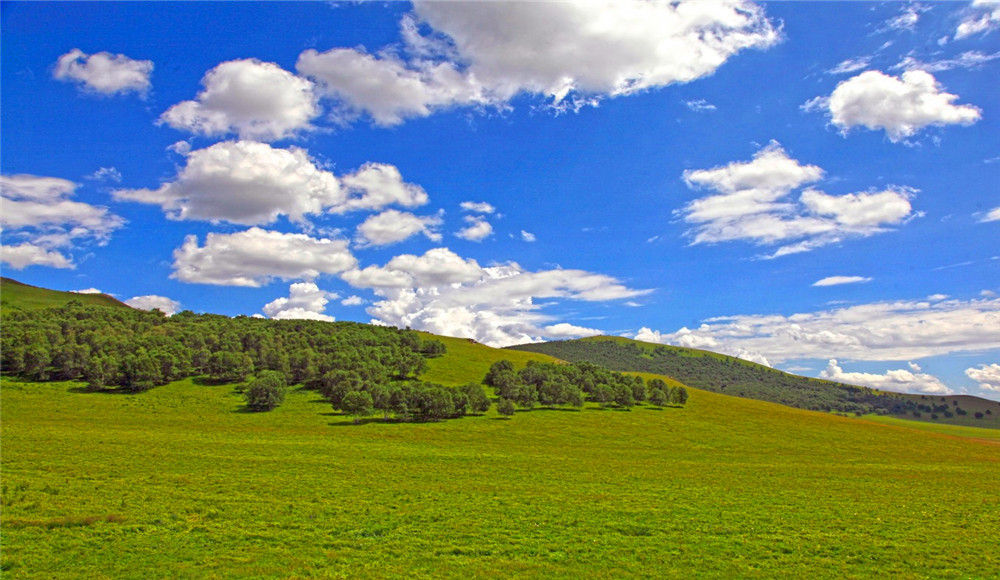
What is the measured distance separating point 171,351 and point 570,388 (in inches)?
4727

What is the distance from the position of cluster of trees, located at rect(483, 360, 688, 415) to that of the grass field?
46692mm

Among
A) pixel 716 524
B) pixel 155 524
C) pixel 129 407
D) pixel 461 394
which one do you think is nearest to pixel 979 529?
pixel 716 524

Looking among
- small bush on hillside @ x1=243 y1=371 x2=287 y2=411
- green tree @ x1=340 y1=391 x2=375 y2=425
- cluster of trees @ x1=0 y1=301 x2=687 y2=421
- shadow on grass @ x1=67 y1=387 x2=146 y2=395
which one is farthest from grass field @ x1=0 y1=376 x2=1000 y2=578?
shadow on grass @ x1=67 y1=387 x2=146 y2=395

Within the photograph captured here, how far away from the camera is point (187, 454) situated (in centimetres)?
5619

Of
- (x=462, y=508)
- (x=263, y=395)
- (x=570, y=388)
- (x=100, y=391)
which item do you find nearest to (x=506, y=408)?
(x=570, y=388)

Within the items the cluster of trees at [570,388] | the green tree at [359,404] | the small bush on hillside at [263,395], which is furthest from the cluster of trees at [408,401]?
the small bush on hillside at [263,395]

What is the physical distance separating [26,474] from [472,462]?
4157cm

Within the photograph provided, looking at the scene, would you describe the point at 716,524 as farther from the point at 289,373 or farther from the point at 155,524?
the point at 289,373

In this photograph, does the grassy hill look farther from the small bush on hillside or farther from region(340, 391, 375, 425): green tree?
the small bush on hillside

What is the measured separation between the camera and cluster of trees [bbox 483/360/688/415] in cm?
13275

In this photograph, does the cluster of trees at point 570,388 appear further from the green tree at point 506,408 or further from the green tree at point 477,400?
the green tree at point 477,400

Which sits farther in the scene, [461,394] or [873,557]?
[461,394]

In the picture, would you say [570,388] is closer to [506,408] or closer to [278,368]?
[506,408]

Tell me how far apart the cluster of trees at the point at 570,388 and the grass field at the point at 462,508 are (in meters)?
46.7
